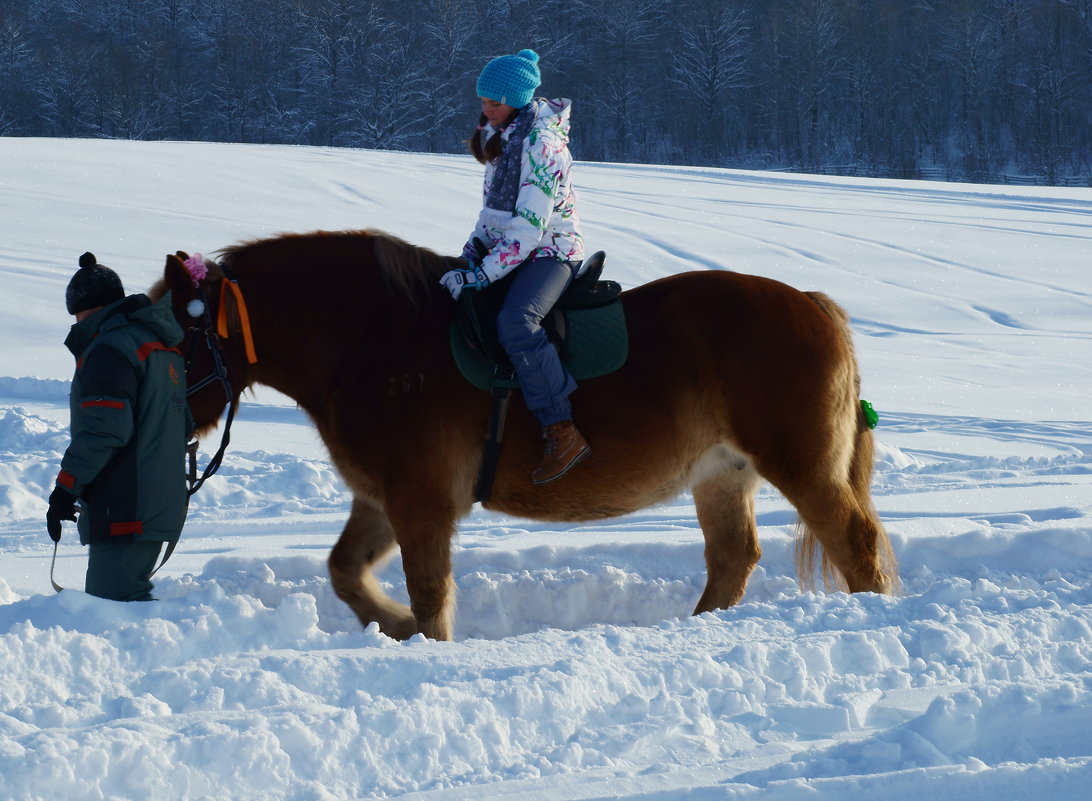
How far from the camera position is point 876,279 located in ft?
50.5

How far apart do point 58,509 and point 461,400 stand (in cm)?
143

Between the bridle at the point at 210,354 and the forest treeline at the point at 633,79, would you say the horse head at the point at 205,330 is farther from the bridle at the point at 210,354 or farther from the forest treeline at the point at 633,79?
the forest treeline at the point at 633,79

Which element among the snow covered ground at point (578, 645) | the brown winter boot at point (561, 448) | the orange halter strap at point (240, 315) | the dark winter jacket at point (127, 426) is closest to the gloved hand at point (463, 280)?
the brown winter boot at point (561, 448)

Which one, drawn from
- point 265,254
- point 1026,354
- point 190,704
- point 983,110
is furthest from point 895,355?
point 983,110

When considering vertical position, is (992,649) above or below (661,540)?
above

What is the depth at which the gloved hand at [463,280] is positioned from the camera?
13.5 ft

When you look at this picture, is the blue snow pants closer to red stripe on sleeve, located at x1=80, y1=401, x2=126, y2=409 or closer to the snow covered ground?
the snow covered ground

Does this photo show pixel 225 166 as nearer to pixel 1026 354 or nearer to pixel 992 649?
pixel 1026 354

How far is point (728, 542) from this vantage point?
4.82m

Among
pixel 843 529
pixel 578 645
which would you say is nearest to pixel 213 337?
pixel 578 645

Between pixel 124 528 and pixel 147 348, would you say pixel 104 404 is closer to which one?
pixel 147 348

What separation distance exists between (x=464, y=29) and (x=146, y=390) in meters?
54.4

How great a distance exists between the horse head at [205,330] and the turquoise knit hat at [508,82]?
121cm

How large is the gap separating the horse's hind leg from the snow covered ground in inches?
17.3
